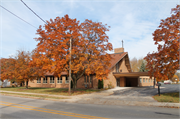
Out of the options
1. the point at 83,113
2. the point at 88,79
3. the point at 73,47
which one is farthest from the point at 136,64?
the point at 83,113

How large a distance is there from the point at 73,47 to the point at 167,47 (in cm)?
1036

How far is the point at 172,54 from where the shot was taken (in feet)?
39.7

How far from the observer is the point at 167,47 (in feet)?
42.3

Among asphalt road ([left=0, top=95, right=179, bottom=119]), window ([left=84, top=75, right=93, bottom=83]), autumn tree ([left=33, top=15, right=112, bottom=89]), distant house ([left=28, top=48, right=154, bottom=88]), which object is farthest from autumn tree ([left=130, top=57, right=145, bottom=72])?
asphalt road ([left=0, top=95, right=179, bottom=119])

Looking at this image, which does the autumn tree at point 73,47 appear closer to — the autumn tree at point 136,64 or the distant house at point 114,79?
the distant house at point 114,79

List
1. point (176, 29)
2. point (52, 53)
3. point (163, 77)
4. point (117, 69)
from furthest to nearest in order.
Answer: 1. point (117, 69)
2. point (52, 53)
3. point (163, 77)
4. point (176, 29)

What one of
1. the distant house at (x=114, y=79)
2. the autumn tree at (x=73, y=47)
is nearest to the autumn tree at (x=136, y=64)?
the distant house at (x=114, y=79)

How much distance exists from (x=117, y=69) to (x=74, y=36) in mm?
17331

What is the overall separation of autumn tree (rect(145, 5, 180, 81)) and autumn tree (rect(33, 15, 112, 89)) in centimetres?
643

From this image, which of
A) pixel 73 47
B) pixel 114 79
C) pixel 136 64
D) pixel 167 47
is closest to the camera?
pixel 167 47

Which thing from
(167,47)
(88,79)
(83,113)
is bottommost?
(83,113)

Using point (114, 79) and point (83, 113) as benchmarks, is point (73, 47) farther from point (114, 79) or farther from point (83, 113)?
point (114, 79)

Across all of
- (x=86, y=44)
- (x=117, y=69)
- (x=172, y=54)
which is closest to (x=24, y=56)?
(x=86, y=44)

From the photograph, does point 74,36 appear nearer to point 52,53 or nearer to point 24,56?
point 52,53
